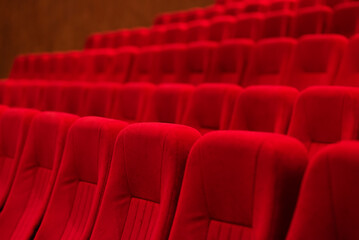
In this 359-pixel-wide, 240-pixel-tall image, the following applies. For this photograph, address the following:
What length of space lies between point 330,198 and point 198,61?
57 cm

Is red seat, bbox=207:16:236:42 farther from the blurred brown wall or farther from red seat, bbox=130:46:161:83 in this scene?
the blurred brown wall

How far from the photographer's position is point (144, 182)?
31cm

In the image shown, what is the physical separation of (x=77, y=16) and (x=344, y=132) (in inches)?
57.5

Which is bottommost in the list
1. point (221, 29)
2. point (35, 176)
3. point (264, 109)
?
point (35, 176)

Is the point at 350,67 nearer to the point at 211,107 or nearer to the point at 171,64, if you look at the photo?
the point at 211,107

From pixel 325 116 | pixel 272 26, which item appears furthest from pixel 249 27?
pixel 325 116

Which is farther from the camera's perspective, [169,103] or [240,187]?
[169,103]

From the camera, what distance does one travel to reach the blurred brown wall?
1611mm

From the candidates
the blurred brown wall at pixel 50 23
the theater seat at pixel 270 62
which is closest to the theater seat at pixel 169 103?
the theater seat at pixel 270 62

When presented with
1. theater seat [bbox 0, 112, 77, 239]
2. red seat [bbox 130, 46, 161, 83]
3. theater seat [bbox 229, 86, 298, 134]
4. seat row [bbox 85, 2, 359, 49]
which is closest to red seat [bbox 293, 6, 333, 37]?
seat row [bbox 85, 2, 359, 49]

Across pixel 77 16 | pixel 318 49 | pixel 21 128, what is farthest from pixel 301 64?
pixel 77 16

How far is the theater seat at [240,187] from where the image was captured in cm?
23

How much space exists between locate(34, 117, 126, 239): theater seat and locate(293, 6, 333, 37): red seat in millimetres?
514

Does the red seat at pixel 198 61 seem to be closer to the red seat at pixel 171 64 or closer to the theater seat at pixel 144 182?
the red seat at pixel 171 64
